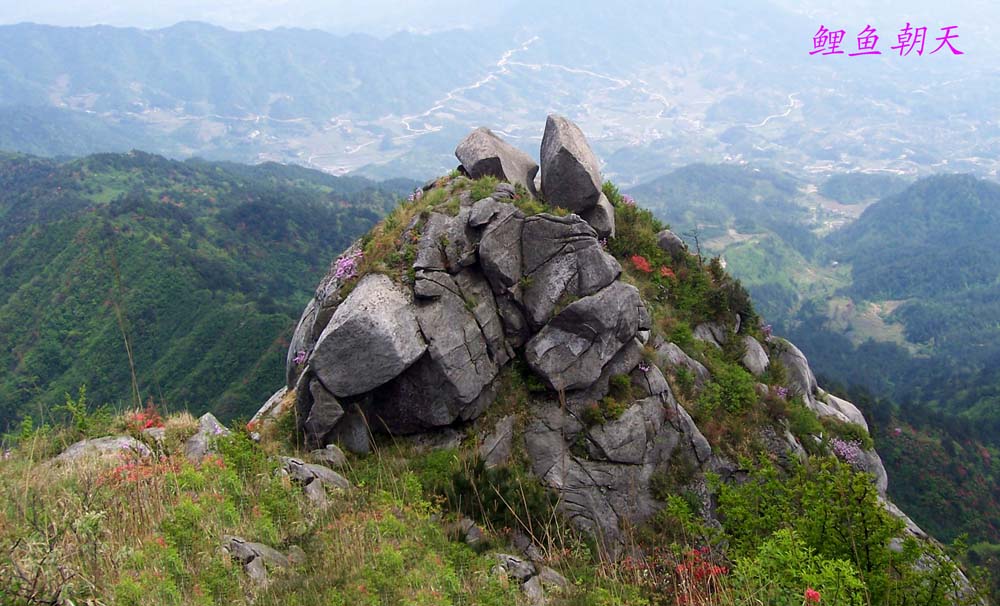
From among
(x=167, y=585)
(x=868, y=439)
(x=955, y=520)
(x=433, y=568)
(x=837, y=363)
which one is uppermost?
(x=167, y=585)

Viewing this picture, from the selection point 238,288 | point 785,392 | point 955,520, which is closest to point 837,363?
point 955,520

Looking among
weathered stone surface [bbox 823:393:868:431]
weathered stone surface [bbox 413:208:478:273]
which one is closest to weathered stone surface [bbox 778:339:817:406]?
weathered stone surface [bbox 823:393:868:431]

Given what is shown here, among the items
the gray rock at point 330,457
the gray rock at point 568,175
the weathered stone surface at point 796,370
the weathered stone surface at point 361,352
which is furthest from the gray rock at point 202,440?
the weathered stone surface at point 796,370

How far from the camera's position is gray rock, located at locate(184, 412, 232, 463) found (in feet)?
33.4

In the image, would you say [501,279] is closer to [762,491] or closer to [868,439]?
[762,491]

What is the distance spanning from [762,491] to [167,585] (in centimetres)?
689

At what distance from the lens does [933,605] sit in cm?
615

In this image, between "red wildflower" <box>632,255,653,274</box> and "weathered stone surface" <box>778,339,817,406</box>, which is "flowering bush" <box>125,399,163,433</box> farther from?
"weathered stone surface" <box>778,339,817,406</box>

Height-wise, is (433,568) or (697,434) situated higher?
(433,568)

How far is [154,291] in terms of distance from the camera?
80312 mm

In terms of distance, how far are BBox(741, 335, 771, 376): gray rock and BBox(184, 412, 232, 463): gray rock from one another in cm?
1590

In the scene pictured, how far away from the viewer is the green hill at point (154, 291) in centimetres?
6166

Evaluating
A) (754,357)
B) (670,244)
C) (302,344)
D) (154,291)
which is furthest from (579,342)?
(154,291)

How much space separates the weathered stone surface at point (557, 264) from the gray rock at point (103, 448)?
359 inches
